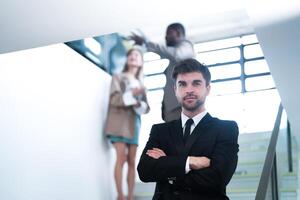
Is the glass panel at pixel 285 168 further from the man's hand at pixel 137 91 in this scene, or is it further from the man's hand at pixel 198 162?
the man's hand at pixel 137 91

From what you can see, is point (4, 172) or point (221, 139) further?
point (4, 172)

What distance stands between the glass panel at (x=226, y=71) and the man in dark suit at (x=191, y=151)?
205 inches

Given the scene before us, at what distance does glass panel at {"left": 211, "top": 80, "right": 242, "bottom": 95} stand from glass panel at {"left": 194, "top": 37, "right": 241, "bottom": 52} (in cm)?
68

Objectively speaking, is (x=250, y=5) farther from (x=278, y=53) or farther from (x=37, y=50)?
(x=37, y=50)

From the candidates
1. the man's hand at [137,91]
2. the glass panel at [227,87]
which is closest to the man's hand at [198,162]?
the man's hand at [137,91]

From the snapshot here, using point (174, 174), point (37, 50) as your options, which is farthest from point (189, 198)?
point (37, 50)

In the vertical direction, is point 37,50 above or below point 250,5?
above

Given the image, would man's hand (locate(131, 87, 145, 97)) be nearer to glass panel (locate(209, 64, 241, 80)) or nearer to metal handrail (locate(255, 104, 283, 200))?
metal handrail (locate(255, 104, 283, 200))

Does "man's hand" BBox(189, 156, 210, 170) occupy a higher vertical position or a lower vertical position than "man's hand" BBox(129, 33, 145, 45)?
lower

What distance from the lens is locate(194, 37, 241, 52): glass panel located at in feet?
25.0

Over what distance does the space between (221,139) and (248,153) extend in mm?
2108

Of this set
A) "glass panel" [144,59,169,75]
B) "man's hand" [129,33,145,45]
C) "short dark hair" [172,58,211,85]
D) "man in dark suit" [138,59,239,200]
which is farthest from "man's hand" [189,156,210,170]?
"glass panel" [144,59,169,75]

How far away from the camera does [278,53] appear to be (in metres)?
2.46

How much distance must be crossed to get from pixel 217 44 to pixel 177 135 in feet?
18.5
